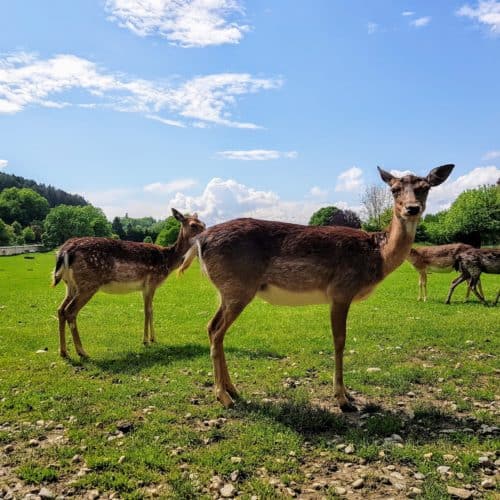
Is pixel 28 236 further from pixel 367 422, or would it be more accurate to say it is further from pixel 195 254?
pixel 367 422

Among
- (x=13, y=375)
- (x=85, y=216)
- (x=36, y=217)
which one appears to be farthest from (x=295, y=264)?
(x=36, y=217)

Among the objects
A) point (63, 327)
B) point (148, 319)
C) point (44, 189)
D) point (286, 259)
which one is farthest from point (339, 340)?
point (44, 189)

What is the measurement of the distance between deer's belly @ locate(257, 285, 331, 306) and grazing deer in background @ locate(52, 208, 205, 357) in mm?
4047

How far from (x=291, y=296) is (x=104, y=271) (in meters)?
5.34

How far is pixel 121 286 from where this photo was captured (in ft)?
35.4

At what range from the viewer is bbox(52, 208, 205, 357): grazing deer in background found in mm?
9984

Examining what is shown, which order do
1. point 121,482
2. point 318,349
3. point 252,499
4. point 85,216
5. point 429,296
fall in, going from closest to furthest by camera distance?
point 252,499
point 121,482
point 318,349
point 429,296
point 85,216

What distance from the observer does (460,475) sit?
15.0 ft

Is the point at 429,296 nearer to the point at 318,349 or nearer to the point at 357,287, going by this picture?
the point at 318,349

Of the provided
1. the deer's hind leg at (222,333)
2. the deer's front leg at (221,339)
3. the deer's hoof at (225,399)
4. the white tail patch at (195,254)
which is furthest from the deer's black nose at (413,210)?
the deer's hoof at (225,399)

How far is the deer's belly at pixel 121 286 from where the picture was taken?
1058cm

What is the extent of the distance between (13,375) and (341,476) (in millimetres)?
6323

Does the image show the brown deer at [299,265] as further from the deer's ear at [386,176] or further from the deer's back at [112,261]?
the deer's back at [112,261]

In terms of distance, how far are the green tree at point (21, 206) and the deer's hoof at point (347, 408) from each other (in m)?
161
